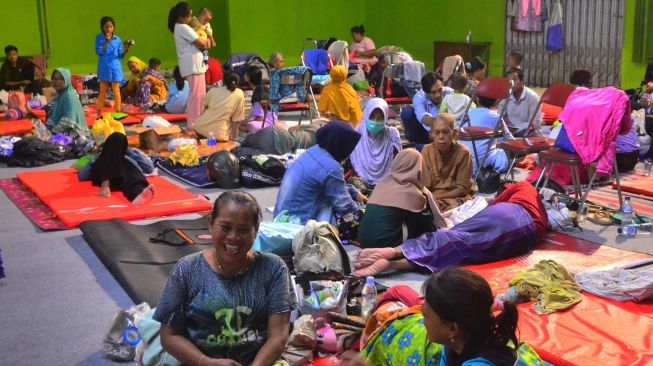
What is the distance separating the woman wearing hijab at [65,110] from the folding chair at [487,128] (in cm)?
407

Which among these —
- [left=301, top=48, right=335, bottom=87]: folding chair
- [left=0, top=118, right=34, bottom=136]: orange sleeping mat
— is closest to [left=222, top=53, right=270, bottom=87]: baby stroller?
[left=301, top=48, right=335, bottom=87]: folding chair

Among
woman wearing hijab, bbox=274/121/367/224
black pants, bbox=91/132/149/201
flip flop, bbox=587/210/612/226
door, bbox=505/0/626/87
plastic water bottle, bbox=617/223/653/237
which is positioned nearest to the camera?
woman wearing hijab, bbox=274/121/367/224

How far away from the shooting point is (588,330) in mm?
4000

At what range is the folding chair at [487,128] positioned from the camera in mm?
7098

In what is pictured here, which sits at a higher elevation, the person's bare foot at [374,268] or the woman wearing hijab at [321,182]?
the woman wearing hijab at [321,182]

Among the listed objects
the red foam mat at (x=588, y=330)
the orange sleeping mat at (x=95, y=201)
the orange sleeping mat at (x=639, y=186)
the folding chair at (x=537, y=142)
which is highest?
the folding chair at (x=537, y=142)

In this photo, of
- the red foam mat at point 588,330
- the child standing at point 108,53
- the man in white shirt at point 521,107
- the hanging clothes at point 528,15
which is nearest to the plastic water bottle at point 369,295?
the red foam mat at point 588,330

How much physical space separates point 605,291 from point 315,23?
11.8m

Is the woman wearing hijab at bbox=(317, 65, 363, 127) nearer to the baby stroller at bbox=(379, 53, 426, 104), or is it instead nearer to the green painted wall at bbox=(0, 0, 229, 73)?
the baby stroller at bbox=(379, 53, 426, 104)

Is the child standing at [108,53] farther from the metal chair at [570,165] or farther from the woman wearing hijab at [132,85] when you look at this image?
the metal chair at [570,165]

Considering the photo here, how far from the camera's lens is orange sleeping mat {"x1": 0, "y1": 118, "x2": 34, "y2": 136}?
9.45m

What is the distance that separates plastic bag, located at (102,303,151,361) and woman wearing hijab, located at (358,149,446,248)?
1.69 meters

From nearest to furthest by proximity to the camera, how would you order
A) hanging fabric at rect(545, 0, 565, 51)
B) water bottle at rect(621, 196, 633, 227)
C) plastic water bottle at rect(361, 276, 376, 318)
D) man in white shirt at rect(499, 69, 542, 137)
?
plastic water bottle at rect(361, 276, 376, 318) → water bottle at rect(621, 196, 633, 227) → man in white shirt at rect(499, 69, 542, 137) → hanging fabric at rect(545, 0, 565, 51)

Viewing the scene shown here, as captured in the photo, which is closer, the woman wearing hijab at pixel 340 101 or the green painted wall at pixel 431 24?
the woman wearing hijab at pixel 340 101
